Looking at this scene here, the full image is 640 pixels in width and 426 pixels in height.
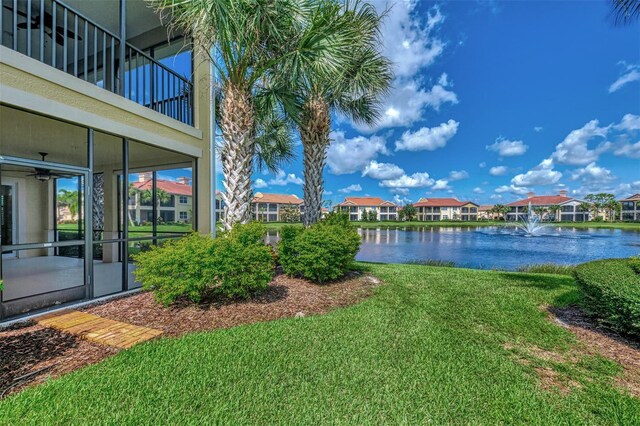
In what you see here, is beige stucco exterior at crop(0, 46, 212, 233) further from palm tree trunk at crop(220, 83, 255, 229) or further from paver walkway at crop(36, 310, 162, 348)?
paver walkway at crop(36, 310, 162, 348)

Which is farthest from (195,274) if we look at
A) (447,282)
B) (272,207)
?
(272,207)

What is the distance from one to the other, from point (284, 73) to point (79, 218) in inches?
200

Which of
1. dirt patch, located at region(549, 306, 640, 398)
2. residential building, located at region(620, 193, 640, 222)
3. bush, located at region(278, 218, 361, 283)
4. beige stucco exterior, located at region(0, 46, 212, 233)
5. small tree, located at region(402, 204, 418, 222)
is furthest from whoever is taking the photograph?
small tree, located at region(402, 204, 418, 222)

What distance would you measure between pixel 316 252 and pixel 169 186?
4.62 m

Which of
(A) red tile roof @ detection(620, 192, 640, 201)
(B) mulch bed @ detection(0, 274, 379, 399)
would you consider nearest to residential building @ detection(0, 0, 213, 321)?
(B) mulch bed @ detection(0, 274, 379, 399)

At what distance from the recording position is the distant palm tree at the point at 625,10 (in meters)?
5.46

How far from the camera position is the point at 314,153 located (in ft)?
27.9

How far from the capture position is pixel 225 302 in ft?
15.7

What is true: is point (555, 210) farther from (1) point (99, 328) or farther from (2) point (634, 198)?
(1) point (99, 328)

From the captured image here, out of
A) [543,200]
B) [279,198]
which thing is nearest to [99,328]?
[279,198]

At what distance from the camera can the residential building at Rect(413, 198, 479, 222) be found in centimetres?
9231

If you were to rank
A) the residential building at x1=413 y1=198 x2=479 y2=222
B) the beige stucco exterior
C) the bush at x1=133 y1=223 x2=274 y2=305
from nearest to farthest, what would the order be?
the beige stucco exterior, the bush at x1=133 y1=223 x2=274 y2=305, the residential building at x1=413 y1=198 x2=479 y2=222

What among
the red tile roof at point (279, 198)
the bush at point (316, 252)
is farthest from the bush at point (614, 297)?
the red tile roof at point (279, 198)

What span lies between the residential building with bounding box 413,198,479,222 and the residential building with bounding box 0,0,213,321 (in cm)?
9151
